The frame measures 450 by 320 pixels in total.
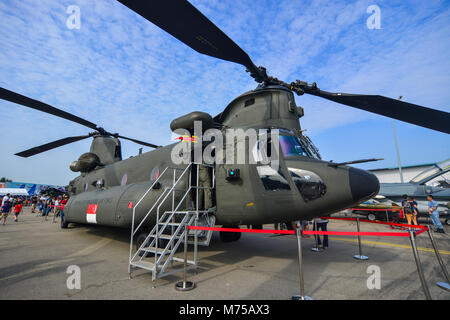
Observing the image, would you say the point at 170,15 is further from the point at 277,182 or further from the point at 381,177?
the point at 381,177

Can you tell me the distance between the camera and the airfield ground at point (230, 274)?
3729 mm

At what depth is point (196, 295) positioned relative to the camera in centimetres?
366

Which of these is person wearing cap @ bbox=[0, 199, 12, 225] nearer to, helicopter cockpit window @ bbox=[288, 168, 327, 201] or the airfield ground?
the airfield ground

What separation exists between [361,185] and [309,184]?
988mm

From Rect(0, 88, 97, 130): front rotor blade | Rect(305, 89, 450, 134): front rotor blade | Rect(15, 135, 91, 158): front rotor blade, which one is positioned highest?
Rect(0, 88, 97, 130): front rotor blade

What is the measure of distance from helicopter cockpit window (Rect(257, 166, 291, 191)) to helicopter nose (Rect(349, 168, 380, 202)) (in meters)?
1.25

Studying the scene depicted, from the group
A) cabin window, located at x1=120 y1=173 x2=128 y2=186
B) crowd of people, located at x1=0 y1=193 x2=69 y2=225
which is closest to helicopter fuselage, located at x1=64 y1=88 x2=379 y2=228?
cabin window, located at x1=120 y1=173 x2=128 y2=186

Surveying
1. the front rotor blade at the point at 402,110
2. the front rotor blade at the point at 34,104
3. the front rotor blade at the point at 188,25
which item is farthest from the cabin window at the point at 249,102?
the front rotor blade at the point at 34,104

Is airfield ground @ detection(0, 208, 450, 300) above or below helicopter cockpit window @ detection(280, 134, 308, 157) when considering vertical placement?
below

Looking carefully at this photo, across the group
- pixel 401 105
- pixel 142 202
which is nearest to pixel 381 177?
pixel 401 105

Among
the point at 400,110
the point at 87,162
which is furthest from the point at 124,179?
the point at 400,110

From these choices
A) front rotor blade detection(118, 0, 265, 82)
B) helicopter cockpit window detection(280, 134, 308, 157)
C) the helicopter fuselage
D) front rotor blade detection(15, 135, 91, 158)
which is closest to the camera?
front rotor blade detection(118, 0, 265, 82)

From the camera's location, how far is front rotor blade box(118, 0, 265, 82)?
3289mm

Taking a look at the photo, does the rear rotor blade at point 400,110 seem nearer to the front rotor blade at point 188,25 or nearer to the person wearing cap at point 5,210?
the front rotor blade at point 188,25
